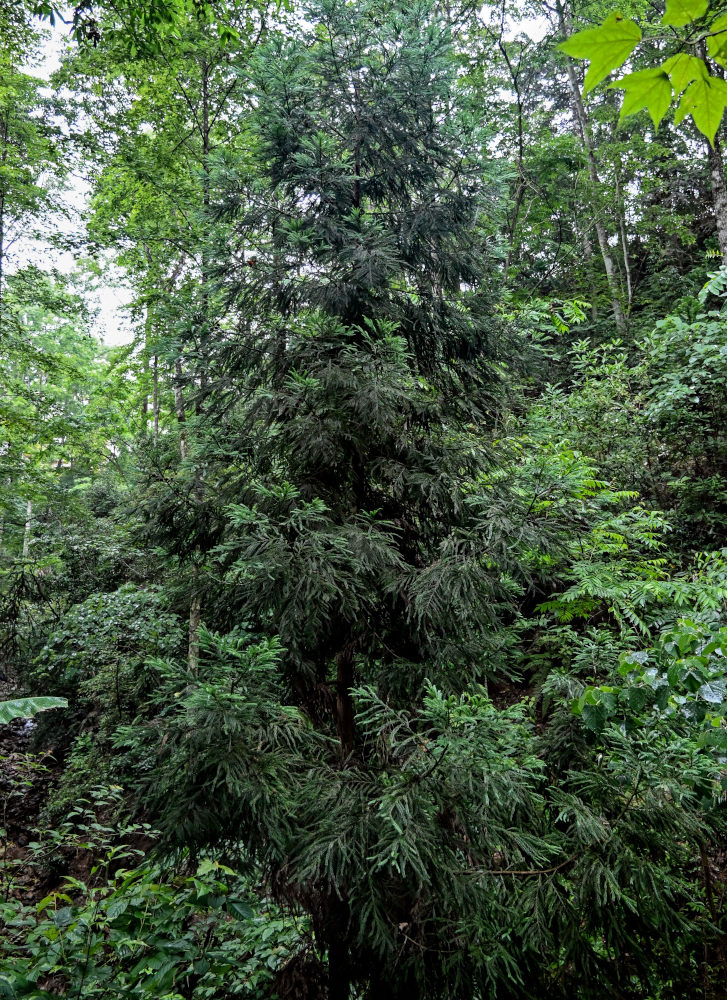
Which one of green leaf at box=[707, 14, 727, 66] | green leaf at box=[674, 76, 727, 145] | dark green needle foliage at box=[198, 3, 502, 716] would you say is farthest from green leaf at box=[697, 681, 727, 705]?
green leaf at box=[707, 14, 727, 66]

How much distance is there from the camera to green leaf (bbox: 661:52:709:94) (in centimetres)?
106

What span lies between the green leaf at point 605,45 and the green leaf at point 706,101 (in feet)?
0.49

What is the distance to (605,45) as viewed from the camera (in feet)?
3.37

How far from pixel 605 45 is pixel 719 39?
0.95ft

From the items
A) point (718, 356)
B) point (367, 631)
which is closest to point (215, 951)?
point (367, 631)

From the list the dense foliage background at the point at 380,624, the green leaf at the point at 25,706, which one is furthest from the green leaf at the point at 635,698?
the green leaf at the point at 25,706

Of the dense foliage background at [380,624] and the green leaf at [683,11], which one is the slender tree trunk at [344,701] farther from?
the green leaf at [683,11]

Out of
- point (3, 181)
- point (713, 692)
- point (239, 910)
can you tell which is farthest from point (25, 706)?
point (3, 181)

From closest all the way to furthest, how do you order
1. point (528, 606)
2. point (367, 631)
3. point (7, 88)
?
1. point (367, 631)
2. point (528, 606)
3. point (7, 88)

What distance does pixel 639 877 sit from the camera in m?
2.82

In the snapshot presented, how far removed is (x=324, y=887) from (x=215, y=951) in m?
1.06

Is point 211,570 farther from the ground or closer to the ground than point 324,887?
farther from the ground

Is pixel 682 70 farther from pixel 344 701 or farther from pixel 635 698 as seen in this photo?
pixel 344 701

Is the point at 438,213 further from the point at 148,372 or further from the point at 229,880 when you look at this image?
the point at 148,372
